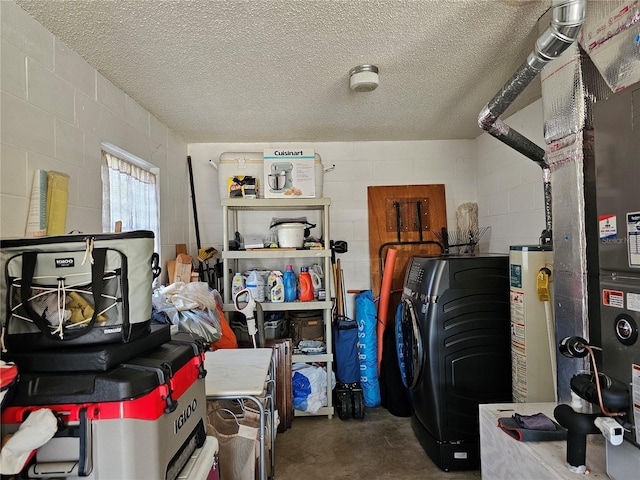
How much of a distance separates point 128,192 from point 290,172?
120 centimetres

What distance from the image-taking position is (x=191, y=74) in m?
2.08

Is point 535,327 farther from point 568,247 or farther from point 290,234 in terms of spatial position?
point 290,234

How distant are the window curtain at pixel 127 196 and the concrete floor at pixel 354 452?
1.87 m

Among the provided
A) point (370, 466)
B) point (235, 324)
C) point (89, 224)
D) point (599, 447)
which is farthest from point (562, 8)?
point (235, 324)

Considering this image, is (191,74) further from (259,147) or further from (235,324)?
(235,324)

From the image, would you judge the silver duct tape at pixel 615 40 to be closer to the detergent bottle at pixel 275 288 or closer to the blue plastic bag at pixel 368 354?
the blue plastic bag at pixel 368 354

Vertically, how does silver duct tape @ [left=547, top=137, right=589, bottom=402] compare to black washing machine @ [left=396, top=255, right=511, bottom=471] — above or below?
above

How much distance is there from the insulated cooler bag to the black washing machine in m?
1.71

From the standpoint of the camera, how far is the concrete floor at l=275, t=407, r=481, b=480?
2182mm

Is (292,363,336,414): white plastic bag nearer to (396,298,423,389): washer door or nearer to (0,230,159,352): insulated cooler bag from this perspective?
(396,298,423,389): washer door

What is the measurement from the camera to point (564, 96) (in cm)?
145

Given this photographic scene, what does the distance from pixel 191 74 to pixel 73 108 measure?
64cm

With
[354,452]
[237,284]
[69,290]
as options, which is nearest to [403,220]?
[237,284]

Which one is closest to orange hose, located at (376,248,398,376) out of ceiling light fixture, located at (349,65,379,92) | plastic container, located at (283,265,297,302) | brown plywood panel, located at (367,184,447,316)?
brown plywood panel, located at (367,184,447,316)
